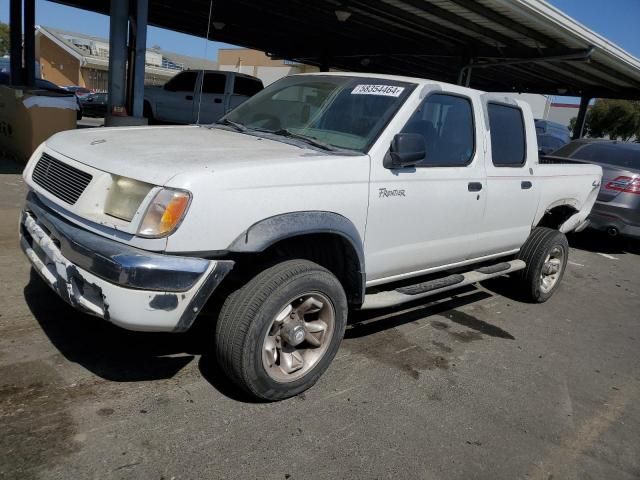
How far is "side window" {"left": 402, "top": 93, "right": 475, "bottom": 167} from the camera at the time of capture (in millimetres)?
→ 3771

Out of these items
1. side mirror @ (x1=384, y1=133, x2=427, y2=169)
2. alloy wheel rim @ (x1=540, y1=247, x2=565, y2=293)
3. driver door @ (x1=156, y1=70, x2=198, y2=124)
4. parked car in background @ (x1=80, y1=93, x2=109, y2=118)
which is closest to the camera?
side mirror @ (x1=384, y1=133, x2=427, y2=169)

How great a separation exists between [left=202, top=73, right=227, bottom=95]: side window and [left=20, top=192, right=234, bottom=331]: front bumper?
1170 centimetres

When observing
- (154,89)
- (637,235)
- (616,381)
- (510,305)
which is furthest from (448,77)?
(616,381)

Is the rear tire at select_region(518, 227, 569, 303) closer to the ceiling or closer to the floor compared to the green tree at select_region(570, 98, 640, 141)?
closer to the floor

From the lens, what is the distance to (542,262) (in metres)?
5.21

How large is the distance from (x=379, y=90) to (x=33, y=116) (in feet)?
22.7

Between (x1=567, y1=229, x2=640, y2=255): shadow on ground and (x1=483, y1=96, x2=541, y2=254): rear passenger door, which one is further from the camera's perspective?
(x1=567, y1=229, x2=640, y2=255): shadow on ground

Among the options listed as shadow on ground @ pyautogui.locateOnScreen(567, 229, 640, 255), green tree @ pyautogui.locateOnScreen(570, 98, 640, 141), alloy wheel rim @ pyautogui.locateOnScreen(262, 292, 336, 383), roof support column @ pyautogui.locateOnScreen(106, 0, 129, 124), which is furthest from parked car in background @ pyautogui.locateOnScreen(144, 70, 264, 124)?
green tree @ pyautogui.locateOnScreen(570, 98, 640, 141)

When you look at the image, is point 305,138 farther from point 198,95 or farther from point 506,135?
point 198,95

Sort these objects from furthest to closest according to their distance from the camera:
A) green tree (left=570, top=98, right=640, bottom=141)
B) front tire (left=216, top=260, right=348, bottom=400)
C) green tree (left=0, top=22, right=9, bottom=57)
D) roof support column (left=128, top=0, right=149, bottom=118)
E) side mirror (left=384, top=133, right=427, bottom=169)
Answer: green tree (left=0, top=22, right=9, bottom=57), green tree (left=570, top=98, right=640, bottom=141), roof support column (left=128, top=0, right=149, bottom=118), side mirror (left=384, top=133, right=427, bottom=169), front tire (left=216, top=260, right=348, bottom=400)

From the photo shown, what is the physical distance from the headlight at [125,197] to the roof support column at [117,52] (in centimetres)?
712

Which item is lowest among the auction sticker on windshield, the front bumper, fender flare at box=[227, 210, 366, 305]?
the front bumper

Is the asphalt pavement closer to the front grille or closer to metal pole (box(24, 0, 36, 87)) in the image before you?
the front grille

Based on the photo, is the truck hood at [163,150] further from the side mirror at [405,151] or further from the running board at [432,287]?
the running board at [432,287]
